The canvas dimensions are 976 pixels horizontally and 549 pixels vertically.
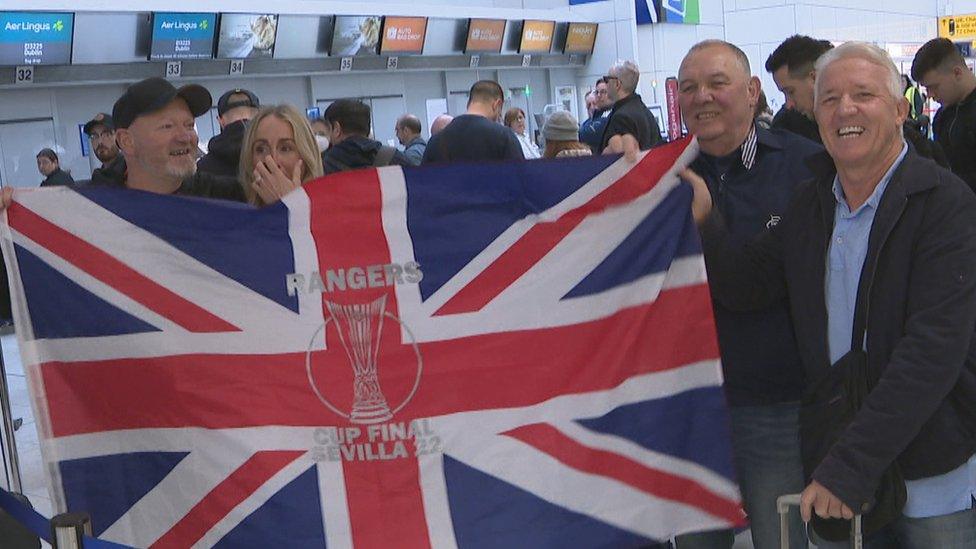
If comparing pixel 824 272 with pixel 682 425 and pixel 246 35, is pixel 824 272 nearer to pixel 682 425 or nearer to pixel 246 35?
pixel 682 425

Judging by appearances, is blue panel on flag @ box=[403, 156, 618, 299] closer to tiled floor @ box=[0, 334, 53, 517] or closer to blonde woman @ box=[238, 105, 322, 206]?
blonde woman @ box=[238, 105, 322, 206]

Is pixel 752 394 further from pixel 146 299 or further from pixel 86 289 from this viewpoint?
pixel 86 289

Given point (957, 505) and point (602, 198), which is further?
point (602, 198)

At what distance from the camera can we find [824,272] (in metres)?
2.37

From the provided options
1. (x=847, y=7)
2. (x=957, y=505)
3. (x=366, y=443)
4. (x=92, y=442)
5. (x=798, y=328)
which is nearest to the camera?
(x=957, y=505)

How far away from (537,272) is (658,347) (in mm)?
365

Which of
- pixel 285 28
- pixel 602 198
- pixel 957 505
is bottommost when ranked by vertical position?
pixel 957 505

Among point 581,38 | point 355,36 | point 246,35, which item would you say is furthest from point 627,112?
point 581,38

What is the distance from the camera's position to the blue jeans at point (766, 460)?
112 inches

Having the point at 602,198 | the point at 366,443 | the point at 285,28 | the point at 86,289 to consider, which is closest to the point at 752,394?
the point at 602,198

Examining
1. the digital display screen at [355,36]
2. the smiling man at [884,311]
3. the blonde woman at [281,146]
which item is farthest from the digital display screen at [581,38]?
the smiling man at [884,311]

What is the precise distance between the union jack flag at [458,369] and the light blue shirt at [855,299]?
413mm

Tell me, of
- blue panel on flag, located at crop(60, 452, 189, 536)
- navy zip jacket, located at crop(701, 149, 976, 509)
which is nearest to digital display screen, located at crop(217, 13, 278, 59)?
blue panel on flag, located at crop(60, 452, 189, 536)

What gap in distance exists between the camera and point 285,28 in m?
14.3
